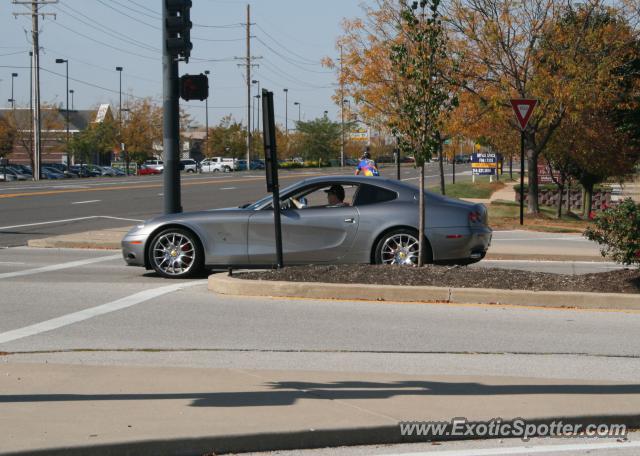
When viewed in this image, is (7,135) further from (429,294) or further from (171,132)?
(429,294)

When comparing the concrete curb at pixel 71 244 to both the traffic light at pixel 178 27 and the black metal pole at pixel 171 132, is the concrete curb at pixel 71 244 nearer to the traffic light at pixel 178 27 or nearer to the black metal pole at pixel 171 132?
the black metal pole at pixel 171 132

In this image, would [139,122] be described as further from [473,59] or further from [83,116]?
[473,59]

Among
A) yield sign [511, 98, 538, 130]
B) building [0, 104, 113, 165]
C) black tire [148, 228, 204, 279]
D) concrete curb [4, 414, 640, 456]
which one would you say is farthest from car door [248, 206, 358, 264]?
building [0, 104, 113, 165]

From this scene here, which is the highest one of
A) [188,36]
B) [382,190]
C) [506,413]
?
[188,36]

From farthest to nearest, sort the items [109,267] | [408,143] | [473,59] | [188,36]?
[473,59] → [188,36] → [109,267] → [408,143]

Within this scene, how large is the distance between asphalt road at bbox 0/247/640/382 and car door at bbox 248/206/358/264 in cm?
112

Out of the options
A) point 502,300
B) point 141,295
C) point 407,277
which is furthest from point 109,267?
point 502,300

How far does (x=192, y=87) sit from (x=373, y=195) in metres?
5.21

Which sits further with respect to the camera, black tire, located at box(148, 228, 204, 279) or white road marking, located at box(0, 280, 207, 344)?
black tire, located at box(148, 228, 204, 279)

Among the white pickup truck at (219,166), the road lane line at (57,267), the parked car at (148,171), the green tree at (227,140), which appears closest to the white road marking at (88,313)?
the road lane line at (57,267)

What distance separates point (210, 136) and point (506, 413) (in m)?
143

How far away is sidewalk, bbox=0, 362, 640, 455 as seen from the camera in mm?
5570

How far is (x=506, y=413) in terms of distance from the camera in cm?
614

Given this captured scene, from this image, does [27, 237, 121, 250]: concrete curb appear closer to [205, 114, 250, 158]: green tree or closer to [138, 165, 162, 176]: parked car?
[138, 165, 162, 176]: parked car
